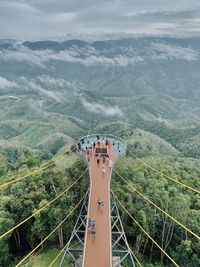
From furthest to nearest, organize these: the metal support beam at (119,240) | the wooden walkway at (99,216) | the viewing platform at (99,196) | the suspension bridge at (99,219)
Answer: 1. the metal support beam at (119,240)
2. the suspension bridge at (99,219)
3. the viewing platform at (99,196)
4. the wooden walkway at (99,216)

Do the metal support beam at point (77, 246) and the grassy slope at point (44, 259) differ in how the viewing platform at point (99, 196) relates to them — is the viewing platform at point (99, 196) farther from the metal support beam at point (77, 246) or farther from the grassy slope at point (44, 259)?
the grassy slope at point (44, 259)

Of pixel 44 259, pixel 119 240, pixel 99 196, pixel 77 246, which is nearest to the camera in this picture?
pixel 99 196

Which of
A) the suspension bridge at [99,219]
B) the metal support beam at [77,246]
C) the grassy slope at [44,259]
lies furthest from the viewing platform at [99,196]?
the grassy slope at [44,259]

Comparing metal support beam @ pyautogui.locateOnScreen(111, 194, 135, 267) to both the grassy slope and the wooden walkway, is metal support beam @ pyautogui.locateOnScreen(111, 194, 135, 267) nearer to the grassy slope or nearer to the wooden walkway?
the wooden walkway

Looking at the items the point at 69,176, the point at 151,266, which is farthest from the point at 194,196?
the point at 69,176

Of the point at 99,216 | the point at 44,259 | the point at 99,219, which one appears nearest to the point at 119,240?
the point at 44,259

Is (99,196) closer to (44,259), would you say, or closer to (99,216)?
(99,216)

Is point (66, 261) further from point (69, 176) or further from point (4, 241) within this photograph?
point (69, 176)
